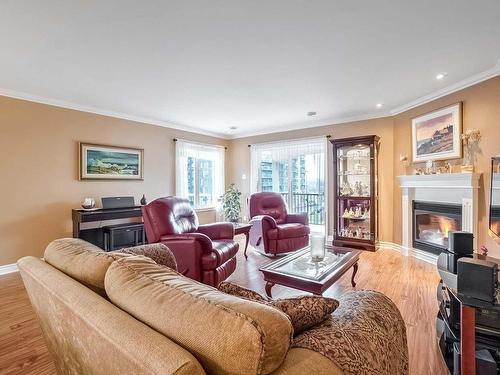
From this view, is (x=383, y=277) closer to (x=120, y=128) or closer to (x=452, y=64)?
(x=452, y=64)

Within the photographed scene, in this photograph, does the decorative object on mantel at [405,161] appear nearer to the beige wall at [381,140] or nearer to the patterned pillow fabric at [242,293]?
the beige wall at [381,140]

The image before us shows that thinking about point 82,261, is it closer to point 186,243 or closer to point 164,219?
point 186,243

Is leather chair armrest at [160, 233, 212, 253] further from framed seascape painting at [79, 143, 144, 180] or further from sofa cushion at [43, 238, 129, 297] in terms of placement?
framed seascape painting at [79, 143, 144, 180]

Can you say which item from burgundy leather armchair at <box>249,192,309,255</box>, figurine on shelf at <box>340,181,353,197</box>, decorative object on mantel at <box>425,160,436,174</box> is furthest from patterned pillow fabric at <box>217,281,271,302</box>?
figurine on shelf at <box>340,181,353,197</box>

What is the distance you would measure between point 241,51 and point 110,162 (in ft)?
10.3

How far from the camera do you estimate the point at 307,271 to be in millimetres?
2324

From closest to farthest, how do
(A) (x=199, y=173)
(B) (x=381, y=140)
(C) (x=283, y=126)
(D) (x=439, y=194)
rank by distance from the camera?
(D) (x=439, y=194), (B) (x=381, y=140), (C) (x=283, y=126), (A) (x=199, y=173)

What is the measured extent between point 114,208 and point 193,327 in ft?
13.4

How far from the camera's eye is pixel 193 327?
659mm

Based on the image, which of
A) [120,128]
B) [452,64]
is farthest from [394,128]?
[120,128]

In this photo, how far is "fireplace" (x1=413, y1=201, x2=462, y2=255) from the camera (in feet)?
12.0

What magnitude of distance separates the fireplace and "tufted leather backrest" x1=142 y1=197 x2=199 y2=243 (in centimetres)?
346

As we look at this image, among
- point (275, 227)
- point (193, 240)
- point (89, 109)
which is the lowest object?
point (275, 227)

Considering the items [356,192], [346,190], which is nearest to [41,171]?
[346,190]
